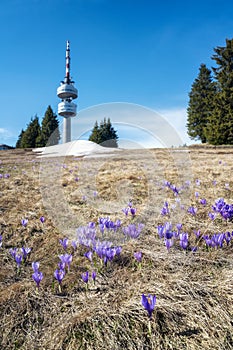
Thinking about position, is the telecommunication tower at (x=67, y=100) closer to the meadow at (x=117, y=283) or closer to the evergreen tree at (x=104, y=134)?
the evergreen tree at (x=104, y=134)

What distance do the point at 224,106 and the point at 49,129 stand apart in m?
23.2

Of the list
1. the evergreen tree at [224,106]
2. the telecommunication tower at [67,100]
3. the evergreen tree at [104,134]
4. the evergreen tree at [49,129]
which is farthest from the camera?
the telecommunication tower at [67,100]

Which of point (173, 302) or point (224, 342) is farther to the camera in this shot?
point (173, 302)

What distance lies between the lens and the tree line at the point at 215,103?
2036 cm

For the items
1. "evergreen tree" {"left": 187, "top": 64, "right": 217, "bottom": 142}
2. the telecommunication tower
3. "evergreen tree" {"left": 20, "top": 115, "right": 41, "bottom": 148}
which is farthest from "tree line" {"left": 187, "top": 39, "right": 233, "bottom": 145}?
"evergreen tree" {"left": 20, "top": 115, "right": 41, "bottom": 148}

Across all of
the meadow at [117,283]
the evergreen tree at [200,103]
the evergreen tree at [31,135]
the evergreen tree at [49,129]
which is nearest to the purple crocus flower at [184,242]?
the meadow at [117,283]

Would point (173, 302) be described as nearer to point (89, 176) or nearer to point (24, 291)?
point (24, 291)

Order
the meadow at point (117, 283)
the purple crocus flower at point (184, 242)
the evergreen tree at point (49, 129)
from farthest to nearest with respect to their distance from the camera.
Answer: the evergreen tree at point (49, 129) → the purple crocus flower at point (184, 242) → the meadow at point (117, 283)

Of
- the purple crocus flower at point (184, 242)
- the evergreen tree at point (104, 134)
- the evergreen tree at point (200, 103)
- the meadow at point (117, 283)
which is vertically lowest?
the meadow at point (117, 283)

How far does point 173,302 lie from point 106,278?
0.39 metres

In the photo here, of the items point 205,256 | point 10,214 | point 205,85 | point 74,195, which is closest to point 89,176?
point 74,195

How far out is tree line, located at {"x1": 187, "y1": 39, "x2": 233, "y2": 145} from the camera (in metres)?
20.4

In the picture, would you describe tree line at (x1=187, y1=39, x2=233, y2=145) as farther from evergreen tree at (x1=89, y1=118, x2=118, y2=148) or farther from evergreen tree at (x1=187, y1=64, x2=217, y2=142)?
evergreen tree at (x1=89, y1=118, x2=118, y2=148)

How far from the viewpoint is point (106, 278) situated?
Answer: 1.35m
